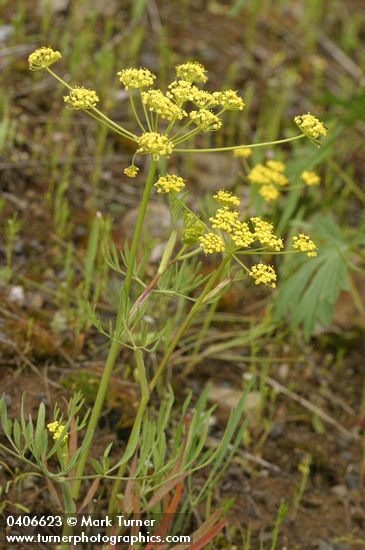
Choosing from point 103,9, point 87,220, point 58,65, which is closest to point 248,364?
point 87,220

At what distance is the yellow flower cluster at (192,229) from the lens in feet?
6.31

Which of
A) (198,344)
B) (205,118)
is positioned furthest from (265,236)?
→ (198,344)

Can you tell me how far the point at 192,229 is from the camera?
75.9 inches

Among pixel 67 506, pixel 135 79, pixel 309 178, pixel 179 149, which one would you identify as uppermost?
pixel 309 178

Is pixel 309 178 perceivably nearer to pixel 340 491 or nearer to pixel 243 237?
pixel 340 491

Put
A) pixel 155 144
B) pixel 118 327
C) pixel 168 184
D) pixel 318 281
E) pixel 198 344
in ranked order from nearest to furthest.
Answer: pixel 155 144
pixel 168 184
pixel 118 327
pixel 198 344
pixel 318 281

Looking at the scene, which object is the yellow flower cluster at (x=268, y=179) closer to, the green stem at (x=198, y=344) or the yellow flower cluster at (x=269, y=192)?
the yellow flower cluster at (x=269, y=192)

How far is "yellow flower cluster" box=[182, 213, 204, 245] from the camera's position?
6.31ft

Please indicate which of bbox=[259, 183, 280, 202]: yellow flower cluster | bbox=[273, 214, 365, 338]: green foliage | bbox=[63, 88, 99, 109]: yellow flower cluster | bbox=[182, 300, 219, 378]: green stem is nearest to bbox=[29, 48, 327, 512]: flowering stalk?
bbox=[63, 88, 99, 109]: yellow flower cluster

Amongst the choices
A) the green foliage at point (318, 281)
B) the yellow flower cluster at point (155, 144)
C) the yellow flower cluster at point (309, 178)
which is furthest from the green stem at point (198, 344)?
the yellow flower cluster at point (155, 144)

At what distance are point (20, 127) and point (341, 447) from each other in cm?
207

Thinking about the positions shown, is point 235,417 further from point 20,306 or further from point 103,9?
point 103,9

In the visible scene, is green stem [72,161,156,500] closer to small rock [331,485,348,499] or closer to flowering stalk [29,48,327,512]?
flowering stalk [29,48,327,512]

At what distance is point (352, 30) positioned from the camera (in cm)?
→ 504
